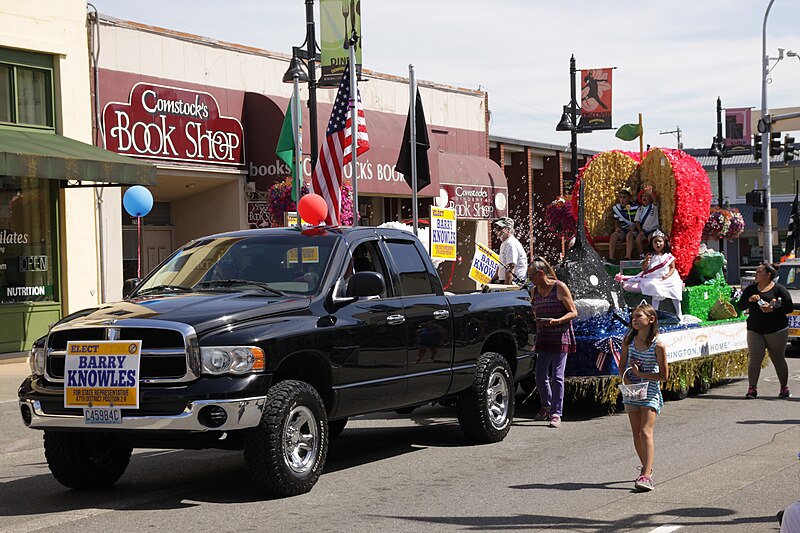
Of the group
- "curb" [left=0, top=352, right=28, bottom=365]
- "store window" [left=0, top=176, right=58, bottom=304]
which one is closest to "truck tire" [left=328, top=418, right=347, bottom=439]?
"curb" [left=0, top=352, right=28, bottom=365]

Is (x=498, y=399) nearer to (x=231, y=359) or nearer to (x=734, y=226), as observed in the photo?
(x=231, y=359)

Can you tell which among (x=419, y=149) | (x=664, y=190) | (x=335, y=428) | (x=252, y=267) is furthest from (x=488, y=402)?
(x=419, y=149)

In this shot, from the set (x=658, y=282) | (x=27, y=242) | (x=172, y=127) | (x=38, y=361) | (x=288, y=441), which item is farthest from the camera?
(x=172, y=127)

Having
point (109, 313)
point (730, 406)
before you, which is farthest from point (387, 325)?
point (730, 406)

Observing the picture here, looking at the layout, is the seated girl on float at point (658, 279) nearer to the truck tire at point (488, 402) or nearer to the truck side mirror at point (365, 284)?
the truck tire at point (488, 402)

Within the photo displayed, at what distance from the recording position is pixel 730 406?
13.4 meters

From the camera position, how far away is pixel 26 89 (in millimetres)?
19891

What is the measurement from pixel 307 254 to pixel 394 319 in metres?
0.89

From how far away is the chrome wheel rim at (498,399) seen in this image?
10648 millimetres

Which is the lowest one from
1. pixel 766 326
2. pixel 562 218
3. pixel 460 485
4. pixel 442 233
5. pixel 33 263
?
pixel 460 485

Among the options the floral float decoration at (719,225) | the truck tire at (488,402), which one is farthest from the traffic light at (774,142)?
the truck tire at (488,402)

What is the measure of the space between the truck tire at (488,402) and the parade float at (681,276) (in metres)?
1.43

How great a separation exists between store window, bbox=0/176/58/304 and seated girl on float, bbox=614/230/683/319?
415 inches

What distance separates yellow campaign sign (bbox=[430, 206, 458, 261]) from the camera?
651 inches
